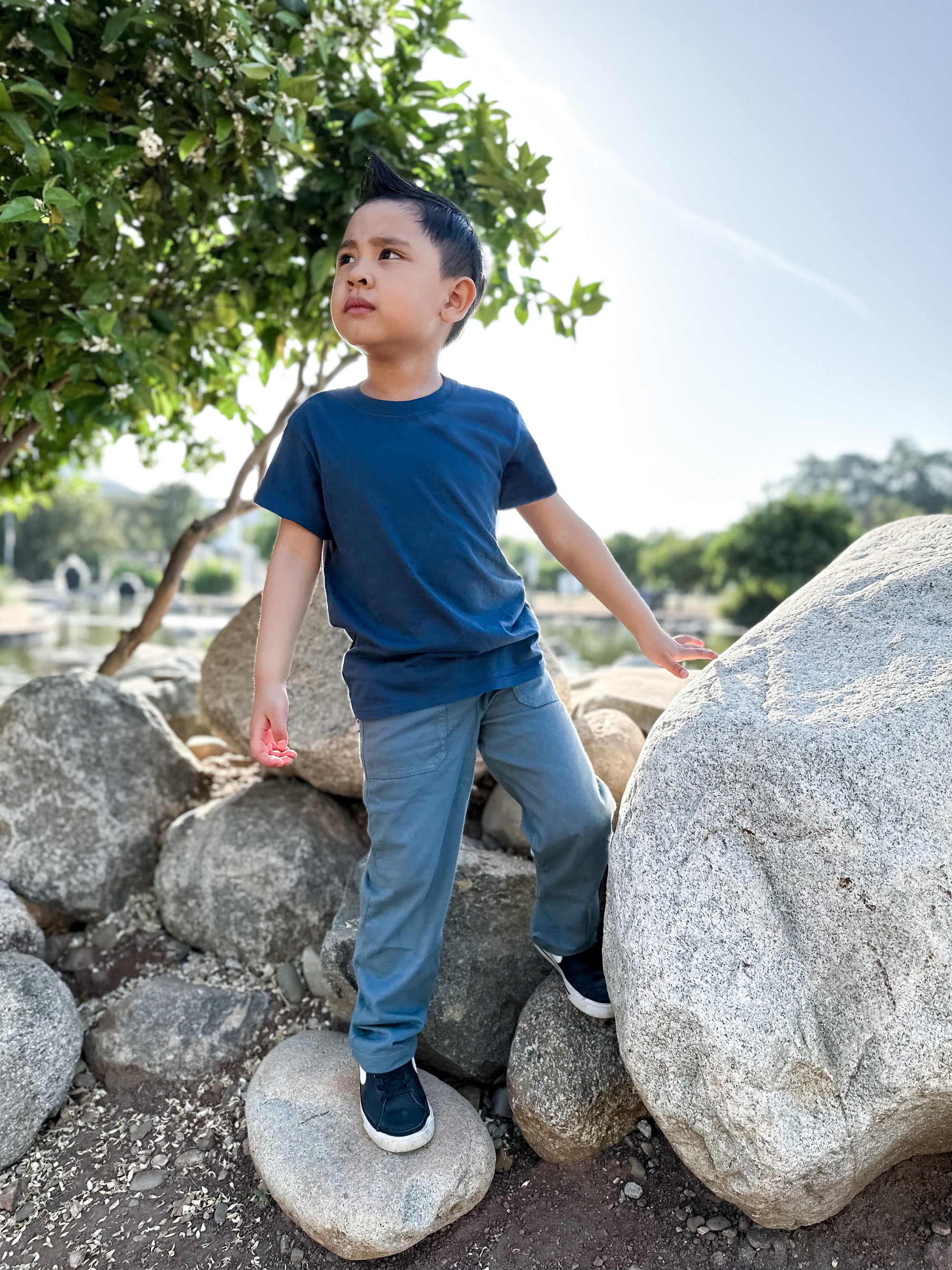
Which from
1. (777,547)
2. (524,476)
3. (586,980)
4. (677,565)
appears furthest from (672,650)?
(677,565)

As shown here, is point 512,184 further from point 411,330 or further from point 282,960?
point 282,960

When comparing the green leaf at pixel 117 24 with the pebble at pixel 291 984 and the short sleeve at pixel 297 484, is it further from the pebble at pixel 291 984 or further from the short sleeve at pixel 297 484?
the pebble at pixel 291 984

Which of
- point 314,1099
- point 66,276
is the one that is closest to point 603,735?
point 314,1099

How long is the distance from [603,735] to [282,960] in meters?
1.21

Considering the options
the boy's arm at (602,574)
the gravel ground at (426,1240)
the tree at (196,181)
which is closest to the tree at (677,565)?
the tree at (196,181)

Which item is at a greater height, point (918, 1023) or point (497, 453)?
point (497, 453)

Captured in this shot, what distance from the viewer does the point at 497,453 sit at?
2.11 meters

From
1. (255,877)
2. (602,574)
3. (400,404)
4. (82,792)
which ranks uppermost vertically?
(400,404)

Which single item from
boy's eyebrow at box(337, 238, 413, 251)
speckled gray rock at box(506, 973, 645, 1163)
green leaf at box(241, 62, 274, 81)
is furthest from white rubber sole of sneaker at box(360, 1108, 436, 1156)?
green leaf at box(241, 62, 274, 81)

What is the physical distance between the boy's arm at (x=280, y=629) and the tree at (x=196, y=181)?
37.5 inches

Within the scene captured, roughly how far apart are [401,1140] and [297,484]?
1.43 meters

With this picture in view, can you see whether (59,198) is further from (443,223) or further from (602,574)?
(602,574)

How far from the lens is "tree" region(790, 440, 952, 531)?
200 feet

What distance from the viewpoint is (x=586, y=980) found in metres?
2.17
